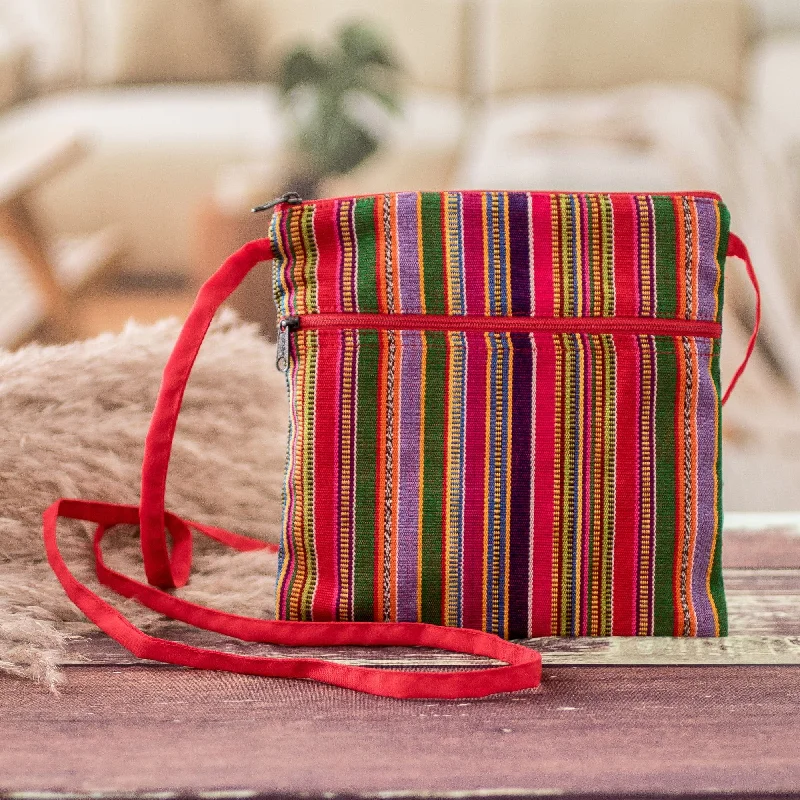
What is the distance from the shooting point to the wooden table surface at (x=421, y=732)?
1.32 feet

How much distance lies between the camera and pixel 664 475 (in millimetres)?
572

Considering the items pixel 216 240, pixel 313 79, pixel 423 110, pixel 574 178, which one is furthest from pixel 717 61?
pixel 216 240

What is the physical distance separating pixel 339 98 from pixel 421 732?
58.4 inches

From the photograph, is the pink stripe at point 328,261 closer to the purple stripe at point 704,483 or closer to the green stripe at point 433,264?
the green stripe at point 433,264

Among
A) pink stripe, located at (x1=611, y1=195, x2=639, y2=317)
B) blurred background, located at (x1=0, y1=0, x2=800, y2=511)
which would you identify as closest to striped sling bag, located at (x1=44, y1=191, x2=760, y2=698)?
pink stripe, located at (x1=611, y1=195, x2=639, y2=317)

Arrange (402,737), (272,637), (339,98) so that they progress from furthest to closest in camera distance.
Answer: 1. (339,98)
2. (272,637)
3. (402,737)

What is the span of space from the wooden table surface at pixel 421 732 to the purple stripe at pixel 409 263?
22 centimetres

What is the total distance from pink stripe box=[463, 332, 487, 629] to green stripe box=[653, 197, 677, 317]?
A: 0.12 meters

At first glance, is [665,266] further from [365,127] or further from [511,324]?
[365,127]

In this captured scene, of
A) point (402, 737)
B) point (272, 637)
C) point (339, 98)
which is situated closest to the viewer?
point (402, 737)

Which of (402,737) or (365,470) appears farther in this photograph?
(365,470)

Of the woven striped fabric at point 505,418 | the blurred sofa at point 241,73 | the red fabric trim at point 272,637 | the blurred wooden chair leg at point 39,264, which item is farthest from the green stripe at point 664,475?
the blurred wooden chair leg at point 39,264

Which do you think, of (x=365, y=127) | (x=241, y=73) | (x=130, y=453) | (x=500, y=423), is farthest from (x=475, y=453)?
(x=241, y=73)

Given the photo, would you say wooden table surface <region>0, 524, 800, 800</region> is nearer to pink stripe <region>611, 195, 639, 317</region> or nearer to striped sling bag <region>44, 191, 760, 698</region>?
striped sling bag <region>44, 191, 760, 698</region>
